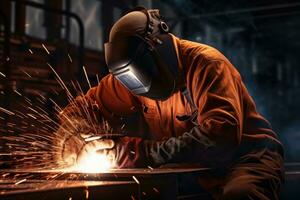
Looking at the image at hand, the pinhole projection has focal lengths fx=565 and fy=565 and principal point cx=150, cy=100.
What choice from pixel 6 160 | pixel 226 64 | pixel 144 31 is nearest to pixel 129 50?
pixel 144 31

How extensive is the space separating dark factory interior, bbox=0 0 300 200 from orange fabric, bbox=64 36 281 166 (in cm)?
109

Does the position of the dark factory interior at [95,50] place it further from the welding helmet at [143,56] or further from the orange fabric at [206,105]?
the welding helmet at [143,56]

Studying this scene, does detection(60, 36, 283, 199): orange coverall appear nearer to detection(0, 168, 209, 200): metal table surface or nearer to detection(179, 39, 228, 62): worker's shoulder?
detection(179, 39, 228, 62): worker's shoulder

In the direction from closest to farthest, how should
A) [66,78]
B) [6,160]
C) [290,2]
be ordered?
1. [6,160]
2. [66,78]
3. [290,2]

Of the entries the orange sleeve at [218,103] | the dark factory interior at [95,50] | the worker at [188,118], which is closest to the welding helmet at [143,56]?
the worker at [188,118]

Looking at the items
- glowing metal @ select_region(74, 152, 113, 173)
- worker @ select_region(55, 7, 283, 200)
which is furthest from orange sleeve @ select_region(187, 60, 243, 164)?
glowing metal @ select_region(74, 152, 113, 173)

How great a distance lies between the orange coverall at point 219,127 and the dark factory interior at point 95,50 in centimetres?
125

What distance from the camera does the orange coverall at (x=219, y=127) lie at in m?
2.39

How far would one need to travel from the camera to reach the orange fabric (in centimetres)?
240

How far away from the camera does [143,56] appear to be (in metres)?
2.65

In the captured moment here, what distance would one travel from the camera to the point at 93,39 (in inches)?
253

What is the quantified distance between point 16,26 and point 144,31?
3.22m

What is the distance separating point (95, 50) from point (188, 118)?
3.76 meters

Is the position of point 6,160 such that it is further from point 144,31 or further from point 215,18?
point 215,18
